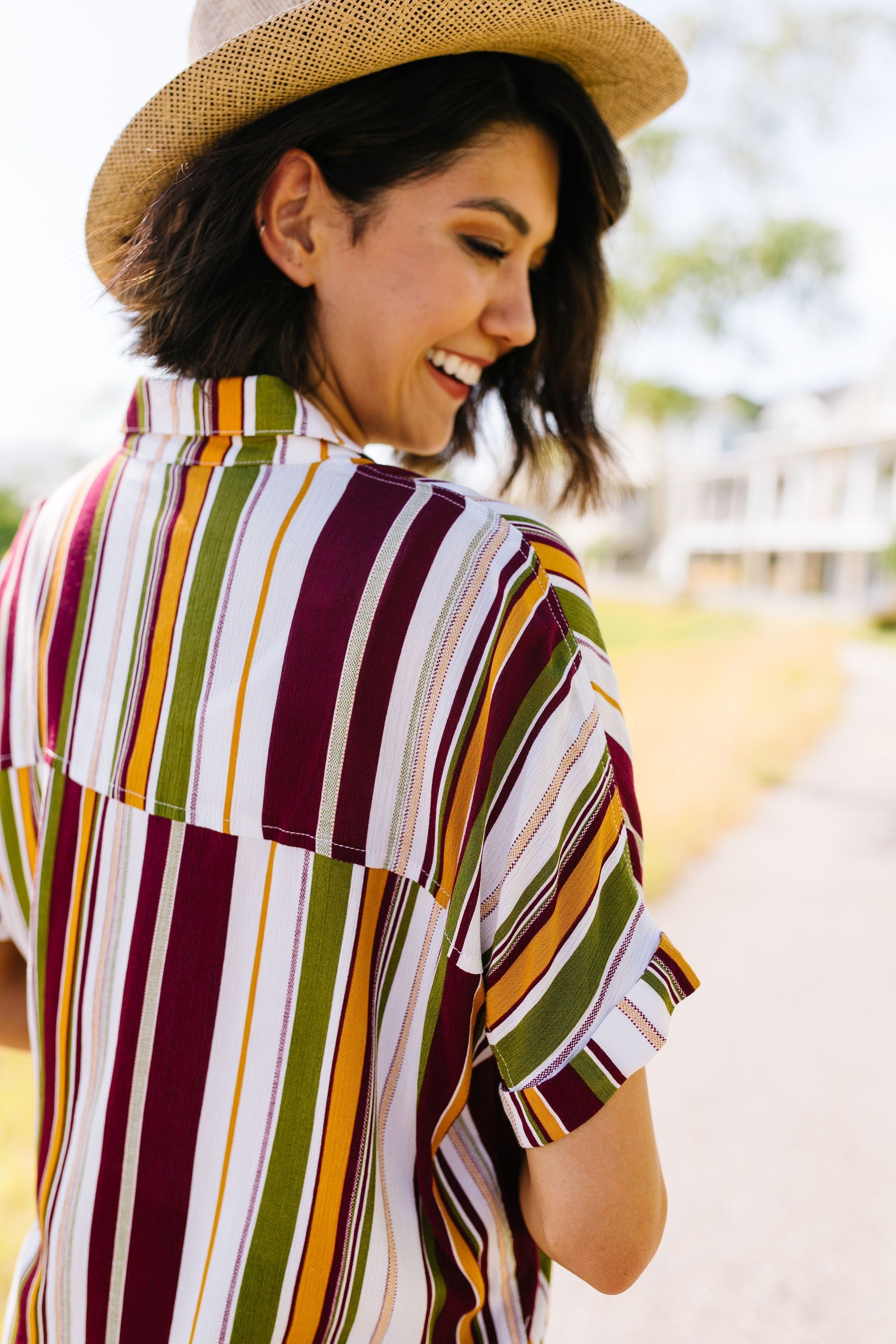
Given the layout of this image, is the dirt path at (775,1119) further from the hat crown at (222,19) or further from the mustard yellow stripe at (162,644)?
the hat crown at (222,19)

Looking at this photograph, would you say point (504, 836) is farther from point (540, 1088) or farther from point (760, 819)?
point (760, 819)

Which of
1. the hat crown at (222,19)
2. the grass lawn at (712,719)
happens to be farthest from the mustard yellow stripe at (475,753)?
the grass lawn at (712,719)

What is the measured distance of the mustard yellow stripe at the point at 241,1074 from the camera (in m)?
0.87

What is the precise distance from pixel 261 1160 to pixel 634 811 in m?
0.48

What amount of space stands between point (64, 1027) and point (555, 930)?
58 cm

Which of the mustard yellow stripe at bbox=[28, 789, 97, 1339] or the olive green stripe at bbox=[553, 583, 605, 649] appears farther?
the mustard yellow stripe at bbox=[28, 789, 97, 1339]

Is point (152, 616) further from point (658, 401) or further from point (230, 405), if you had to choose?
point (658, 401)

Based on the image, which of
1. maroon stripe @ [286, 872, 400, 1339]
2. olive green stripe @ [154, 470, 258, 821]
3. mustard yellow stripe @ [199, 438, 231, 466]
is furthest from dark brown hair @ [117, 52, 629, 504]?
maroon stripe @ [286, 872, 400, 1339]

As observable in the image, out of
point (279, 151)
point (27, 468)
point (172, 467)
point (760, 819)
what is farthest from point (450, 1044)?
point (27, 468)

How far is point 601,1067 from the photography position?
798mm

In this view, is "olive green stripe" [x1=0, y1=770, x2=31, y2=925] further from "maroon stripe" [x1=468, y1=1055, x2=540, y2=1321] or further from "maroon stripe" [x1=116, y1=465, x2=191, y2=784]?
"maroon stripe" [x1=468, y1=1055, x2=540, y2=1321]

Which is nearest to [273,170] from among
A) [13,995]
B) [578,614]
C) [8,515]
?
[578,614]

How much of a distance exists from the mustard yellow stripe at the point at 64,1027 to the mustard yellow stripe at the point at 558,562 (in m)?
0.52

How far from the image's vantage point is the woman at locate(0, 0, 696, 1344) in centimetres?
82
